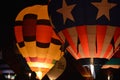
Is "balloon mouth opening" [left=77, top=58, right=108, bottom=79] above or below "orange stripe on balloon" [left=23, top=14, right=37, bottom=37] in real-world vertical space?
below

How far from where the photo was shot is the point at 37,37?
12602 mm

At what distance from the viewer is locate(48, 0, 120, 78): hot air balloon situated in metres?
10.1

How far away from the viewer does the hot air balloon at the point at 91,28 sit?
1008 cm

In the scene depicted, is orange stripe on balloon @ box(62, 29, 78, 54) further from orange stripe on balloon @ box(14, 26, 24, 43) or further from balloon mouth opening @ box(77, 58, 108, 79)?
orange stripe on balloon @ box(14, 26, 24, 43)

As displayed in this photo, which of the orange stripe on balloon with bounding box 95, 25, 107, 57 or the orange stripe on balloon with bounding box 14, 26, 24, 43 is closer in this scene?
the orange stripe on balloon with bounding box 95, 25, 107, 57

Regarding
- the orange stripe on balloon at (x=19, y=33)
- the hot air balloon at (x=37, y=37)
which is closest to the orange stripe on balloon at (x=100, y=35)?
the hot air balloon at (x=37, y=37)

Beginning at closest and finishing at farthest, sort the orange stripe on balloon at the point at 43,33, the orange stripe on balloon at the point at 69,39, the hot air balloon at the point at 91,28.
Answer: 1. the hot air balloon at the point at 91,28
2. the orange stripe on balloon at the point at 69,39
3. the orange stripe on balloon at the point at 43,33

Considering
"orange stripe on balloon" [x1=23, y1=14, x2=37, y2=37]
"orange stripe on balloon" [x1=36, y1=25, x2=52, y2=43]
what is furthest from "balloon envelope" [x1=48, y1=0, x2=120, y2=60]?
"orange stripe on balloon" [x1=23, y1=14, x2=37, y2=37]

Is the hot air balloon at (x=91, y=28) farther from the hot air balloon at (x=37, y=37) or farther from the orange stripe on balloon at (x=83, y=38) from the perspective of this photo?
the hot air balloon at (x=37, y=37)

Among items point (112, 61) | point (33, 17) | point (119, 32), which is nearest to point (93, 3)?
point (119, 32)

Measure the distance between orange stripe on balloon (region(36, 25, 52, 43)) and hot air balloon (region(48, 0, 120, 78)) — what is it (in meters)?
2.13

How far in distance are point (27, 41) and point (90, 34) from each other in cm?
299

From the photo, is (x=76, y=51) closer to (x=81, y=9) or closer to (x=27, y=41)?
(x=81, y=9)

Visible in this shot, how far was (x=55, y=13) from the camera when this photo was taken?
10641 millimetres
